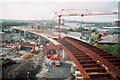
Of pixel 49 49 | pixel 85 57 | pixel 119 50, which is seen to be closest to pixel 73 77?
pixel 85 57

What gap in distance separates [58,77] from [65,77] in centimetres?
17

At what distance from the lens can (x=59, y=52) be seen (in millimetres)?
8258

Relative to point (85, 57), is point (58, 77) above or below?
below

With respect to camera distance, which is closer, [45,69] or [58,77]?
[58,77]

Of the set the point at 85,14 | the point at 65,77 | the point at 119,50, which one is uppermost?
the point at 85,14

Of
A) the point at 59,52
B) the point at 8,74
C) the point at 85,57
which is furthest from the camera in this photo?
the point at 59,52

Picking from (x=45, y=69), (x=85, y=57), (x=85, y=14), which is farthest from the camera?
(x=85, y=14)

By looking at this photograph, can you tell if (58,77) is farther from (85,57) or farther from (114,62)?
(114,62)

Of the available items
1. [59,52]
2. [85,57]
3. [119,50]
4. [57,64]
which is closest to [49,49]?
[59,52]

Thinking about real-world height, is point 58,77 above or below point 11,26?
below

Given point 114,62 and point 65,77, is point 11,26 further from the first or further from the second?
point 114,62

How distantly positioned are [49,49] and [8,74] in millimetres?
3632

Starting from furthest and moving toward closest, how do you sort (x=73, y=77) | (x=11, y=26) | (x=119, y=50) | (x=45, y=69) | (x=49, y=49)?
(x=11, y=26) → (x=49, y=49) → (x=119, y=50) → (x=45, y=69) → (x=73, y=77)

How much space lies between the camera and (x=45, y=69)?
6.08 meters
